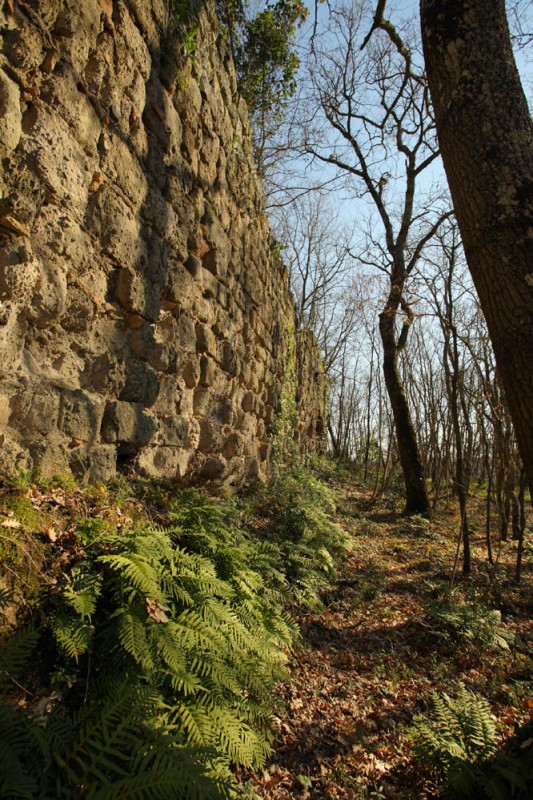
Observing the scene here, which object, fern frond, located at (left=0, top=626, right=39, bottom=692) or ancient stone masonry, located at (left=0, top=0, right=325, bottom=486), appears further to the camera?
ancient stone masonry, located at (left=0, top=0, right=325, bottom=486)

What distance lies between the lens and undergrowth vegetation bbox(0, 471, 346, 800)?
1433mm

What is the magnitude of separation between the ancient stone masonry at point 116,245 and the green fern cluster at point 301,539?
65 centimetres

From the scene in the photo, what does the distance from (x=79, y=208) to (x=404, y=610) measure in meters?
4.29

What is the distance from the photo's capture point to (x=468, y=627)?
146 inches

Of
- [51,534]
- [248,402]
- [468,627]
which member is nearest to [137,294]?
[51,534]

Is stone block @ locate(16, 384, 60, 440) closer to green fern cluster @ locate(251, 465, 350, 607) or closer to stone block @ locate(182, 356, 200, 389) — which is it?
stone block @ locate(182, 356, 200, 389)

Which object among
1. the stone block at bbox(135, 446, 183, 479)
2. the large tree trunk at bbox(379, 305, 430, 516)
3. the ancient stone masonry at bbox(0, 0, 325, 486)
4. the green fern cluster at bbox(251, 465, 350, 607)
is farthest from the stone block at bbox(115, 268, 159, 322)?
the large tree trunk at bbox(379, 305, 430, 516)

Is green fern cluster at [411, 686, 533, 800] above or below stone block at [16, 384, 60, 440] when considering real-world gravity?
below

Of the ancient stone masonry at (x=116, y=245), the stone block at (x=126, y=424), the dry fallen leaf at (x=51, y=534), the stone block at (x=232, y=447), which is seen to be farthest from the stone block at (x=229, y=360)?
the dry fallen leaf at (x=51, y=534)

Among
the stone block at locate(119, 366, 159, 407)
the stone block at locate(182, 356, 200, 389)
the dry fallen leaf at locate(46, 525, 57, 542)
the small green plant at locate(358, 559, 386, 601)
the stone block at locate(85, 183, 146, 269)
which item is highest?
the stone block at locate(85, 183, 146, 269)

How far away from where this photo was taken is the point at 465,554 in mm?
5512

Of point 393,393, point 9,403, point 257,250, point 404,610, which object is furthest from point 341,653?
point 393,393

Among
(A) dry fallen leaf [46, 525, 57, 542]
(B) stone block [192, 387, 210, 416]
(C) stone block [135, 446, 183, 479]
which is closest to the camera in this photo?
(A) dry fallen leaf [46, 525, 57, 542]

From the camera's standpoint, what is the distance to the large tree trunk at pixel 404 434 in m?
9.02
